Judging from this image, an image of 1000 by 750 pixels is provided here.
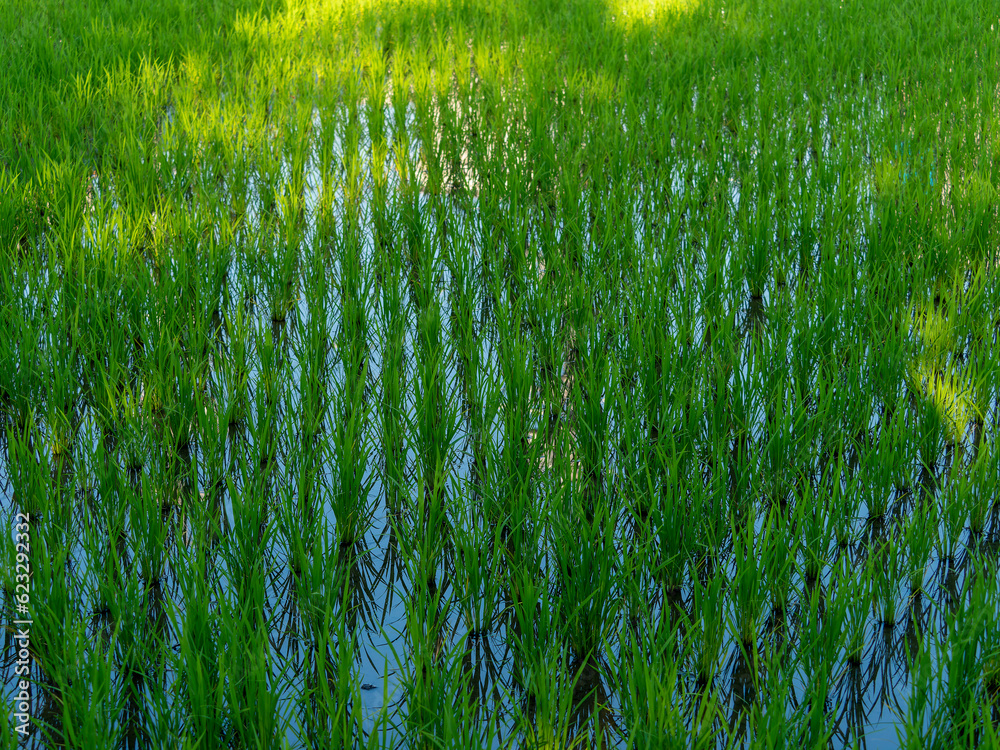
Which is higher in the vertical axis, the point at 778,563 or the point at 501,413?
the point at 501,413

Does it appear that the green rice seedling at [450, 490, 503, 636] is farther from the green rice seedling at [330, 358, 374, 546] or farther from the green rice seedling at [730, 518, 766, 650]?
the green rice seedling at [730, 518, 766, 650]

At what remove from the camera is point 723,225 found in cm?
281

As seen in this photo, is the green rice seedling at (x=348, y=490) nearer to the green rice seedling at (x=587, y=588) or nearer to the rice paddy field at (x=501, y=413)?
the rice paddy field at (x=501, y=413)

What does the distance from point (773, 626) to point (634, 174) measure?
212 cm

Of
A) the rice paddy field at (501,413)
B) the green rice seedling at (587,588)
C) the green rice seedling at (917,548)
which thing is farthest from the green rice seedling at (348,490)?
the green rice seedling at (917,548)

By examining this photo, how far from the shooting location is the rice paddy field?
1.40m

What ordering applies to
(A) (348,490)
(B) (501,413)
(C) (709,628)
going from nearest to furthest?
(C) (709,628) → (A) (348,490) → (B) (501,413)

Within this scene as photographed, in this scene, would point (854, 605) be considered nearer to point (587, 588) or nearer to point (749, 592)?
point (749, 592)

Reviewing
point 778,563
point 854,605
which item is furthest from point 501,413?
point 854,605

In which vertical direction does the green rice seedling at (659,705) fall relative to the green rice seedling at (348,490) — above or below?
below

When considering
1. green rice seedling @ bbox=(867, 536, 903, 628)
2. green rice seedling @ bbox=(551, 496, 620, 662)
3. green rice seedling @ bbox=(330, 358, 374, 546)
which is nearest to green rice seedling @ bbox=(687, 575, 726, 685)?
green rice seedling @ bbox=(551, 496, 620, 662)

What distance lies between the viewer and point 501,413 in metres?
2.03

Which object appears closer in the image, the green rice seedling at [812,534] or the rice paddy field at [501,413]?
the rice paddy field at [501,413]

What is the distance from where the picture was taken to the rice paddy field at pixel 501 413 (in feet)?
4.60
